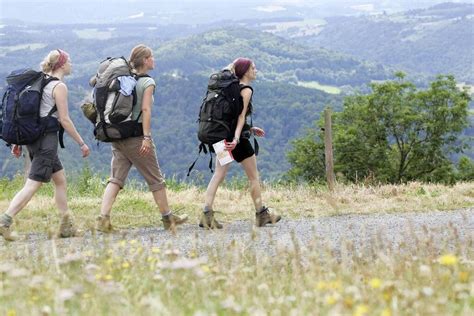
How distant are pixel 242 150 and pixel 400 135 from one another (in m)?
49.3

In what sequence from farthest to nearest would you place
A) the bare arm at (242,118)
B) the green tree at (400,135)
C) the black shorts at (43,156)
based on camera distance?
the green tree at (400,135)
the bare arm at (242,118)
the black shorts at (43,156)

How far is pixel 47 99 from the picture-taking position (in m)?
7.58

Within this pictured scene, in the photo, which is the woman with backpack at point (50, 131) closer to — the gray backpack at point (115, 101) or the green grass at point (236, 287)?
the gray backpack at point (115, 101)

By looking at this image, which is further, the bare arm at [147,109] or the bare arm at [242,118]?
the bare arm at [242,118]

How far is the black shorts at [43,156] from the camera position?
766cm

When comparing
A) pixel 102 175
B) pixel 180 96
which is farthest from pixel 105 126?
pixel 180 96

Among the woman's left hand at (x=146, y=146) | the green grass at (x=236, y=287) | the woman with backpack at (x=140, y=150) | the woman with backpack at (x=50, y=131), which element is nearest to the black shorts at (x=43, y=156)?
the woman with backpack at (x=50, y=131)

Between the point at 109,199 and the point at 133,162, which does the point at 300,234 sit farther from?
the point at 109,199

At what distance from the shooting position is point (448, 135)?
178 ft

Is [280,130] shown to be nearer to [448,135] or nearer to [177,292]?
[448,135]

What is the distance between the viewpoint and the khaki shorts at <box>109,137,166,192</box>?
7.88 metres

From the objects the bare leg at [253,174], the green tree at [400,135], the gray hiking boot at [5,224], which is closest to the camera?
the gray hiking boot at [5,224]

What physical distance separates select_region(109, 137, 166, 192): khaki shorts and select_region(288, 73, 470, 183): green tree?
4410 cm

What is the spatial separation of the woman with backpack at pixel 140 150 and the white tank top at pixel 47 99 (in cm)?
68
